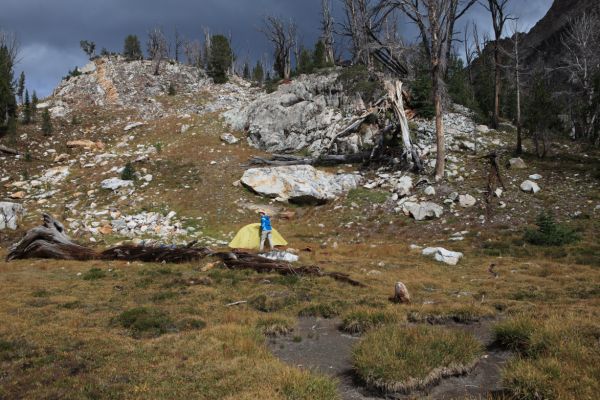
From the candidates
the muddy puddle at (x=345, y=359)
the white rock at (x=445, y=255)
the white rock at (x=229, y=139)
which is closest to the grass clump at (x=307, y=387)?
the muddy puddle at (x=345, y=359)

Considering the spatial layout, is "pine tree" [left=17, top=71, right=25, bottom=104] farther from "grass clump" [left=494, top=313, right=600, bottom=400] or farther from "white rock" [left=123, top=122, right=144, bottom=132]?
"grass clump" [left=494, top=313, right=600, bottom=400]

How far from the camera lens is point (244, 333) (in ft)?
22.2

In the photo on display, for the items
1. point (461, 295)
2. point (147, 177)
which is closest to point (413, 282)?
point (461, 295)

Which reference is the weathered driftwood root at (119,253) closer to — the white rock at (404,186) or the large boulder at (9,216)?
the large boulder at (9,216)

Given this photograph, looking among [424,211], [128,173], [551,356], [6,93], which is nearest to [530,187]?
[424,211]

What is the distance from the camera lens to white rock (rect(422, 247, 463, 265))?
42.7 ft

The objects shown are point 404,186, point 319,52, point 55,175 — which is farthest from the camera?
point 319,52

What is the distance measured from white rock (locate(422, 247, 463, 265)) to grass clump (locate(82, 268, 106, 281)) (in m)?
11.2

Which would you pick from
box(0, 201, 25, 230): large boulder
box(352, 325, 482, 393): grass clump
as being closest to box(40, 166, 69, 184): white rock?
box(0, 201, 25, 230): large boulder

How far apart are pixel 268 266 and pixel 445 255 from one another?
20.5ft

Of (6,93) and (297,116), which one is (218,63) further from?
(297,116)

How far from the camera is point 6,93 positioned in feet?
110

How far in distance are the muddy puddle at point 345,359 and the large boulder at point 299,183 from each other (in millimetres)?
13762

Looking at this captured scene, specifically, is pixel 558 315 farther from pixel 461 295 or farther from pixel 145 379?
pixel 145 379
